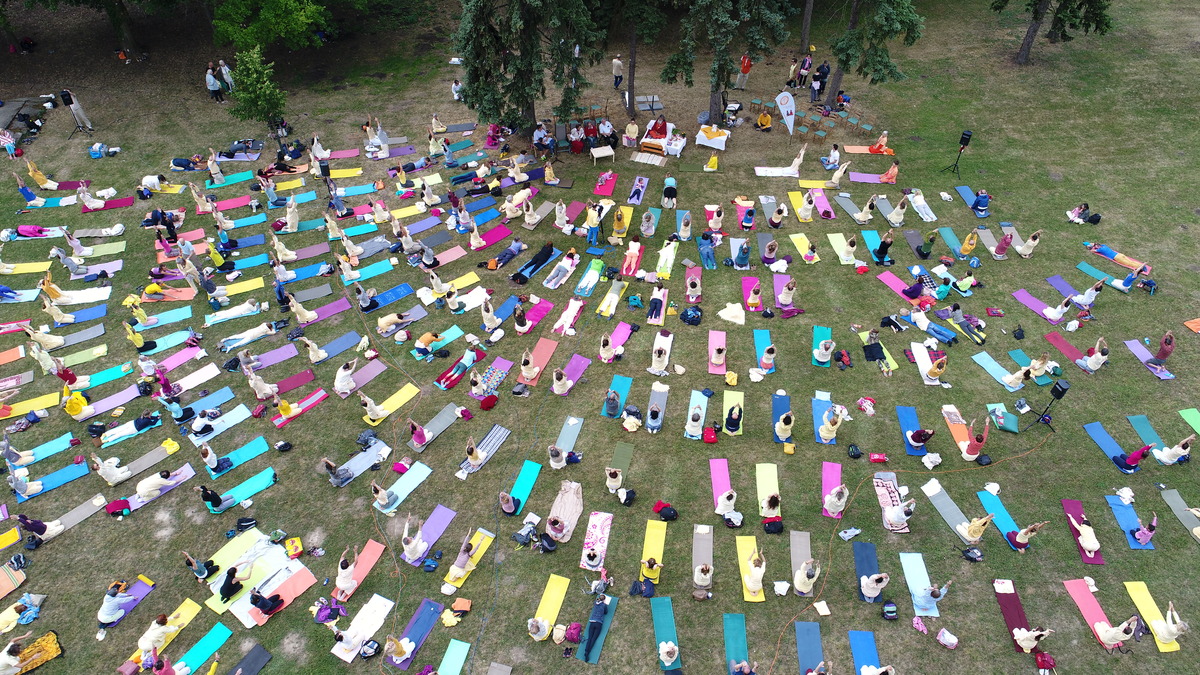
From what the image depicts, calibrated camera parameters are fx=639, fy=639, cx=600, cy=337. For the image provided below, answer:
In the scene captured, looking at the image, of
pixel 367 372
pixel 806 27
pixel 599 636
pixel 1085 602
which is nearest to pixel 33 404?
pixel 367 372

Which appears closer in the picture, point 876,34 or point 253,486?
point 253,486

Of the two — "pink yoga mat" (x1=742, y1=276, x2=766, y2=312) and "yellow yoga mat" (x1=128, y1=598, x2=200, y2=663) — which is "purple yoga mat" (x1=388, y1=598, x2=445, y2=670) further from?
"pink yoga mat" (x1=742, y1=276, x2=766, y2=312)

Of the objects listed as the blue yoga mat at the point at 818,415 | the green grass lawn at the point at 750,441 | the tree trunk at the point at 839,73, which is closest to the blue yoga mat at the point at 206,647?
the green grass lawn at the point at 750,441

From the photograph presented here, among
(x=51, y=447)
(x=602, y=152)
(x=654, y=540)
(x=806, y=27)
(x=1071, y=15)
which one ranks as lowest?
(x=51, y=447)

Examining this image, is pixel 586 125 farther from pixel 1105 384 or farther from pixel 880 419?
pixel 1105 384

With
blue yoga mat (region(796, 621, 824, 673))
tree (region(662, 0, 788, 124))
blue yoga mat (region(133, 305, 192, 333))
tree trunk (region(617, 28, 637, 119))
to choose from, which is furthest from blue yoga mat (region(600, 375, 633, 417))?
tree trunk (region(617, 28, 637, 119))

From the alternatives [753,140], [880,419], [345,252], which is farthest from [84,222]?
[880,419]

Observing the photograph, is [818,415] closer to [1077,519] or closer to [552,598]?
[1077,519]
